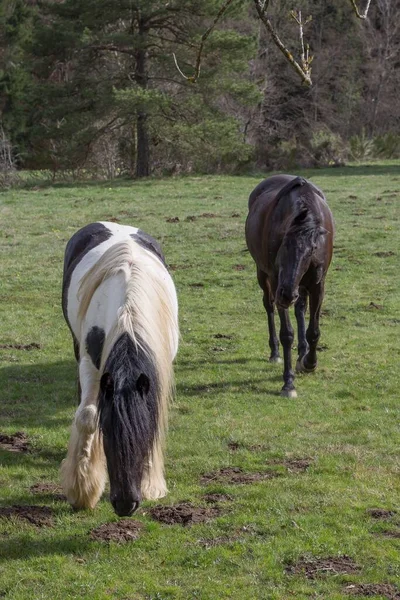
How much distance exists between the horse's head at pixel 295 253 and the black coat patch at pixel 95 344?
2404mm

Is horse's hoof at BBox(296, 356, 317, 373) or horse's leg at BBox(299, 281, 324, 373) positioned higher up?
horse's leg at BBox(299, 281, 324, 373)

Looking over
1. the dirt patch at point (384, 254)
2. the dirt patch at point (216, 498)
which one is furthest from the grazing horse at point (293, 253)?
the dirt patch at point (384, 254)

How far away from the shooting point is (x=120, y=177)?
2714 cm

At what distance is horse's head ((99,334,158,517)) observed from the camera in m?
3.74

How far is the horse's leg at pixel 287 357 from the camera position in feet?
23.5

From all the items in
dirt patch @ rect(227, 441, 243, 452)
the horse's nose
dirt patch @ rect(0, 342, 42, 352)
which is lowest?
dirt patch @ rect(227, 441, 243, 452)

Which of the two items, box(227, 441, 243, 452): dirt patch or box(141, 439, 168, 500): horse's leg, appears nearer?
box(141, 439, 168, 500): horse's leg

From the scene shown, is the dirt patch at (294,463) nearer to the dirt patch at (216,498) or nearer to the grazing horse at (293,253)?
the dirt patch at (216,498)

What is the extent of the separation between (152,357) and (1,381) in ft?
13.0

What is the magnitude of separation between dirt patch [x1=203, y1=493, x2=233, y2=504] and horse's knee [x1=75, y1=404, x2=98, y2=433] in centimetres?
91

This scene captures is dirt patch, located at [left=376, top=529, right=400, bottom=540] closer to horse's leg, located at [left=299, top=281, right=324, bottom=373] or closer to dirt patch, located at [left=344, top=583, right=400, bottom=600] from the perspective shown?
dirt patch, located at [left=344, top=583, right=400, bottom=600]

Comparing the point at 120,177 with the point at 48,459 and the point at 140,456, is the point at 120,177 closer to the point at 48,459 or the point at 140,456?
the point at 48,459

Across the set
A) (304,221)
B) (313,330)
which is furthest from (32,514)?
(313,330)

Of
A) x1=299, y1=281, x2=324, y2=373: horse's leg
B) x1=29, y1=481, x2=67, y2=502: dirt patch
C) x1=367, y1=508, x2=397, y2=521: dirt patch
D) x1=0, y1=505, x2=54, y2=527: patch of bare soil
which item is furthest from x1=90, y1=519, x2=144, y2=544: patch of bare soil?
x1=299, y1=281, x2=324, y2=373: horse's leg
